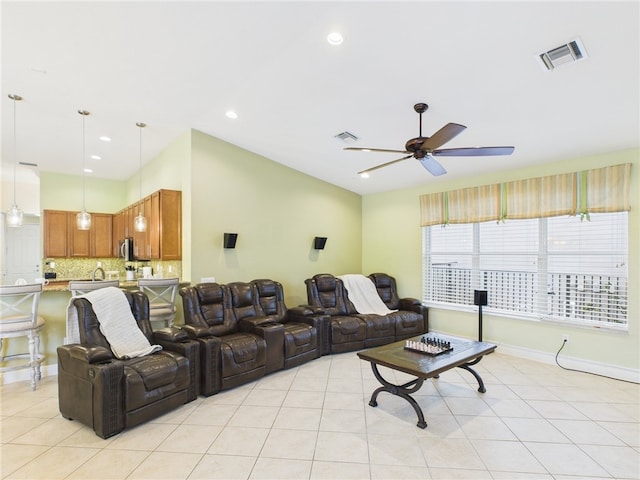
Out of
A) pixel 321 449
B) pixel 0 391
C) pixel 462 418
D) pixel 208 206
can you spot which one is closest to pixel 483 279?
pixel 462 418

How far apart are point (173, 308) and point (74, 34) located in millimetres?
3114

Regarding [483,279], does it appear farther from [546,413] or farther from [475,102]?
[475,102]

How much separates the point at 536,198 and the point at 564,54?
2.66 meters

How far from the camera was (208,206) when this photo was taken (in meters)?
4.86

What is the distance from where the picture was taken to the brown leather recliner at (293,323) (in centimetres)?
437

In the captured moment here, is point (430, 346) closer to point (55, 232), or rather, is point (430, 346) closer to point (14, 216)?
point (14, 216)

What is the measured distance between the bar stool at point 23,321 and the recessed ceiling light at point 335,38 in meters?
3.88

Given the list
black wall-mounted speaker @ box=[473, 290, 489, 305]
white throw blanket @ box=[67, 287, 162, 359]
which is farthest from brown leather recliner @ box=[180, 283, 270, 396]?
black wall-mounted speaker @ box=[473, 290, 489, 305]

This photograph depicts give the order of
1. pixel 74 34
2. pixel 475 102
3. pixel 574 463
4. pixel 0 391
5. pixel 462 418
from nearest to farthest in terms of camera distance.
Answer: pixel 574 463, pixel 74 34, pixel 462 418, pixel 475 102, pixel 0 391

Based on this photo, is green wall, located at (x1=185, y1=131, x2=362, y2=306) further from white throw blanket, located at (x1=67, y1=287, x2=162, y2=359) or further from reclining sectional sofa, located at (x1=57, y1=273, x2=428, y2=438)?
white throw blanket, located at (x1=67, y1=287, x2=162, y2=359)

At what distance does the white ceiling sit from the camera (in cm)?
242

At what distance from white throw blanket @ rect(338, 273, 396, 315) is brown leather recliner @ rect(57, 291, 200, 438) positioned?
3.05 m

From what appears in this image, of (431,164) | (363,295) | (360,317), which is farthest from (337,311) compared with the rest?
(431,164)

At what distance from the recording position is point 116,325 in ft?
11.0
